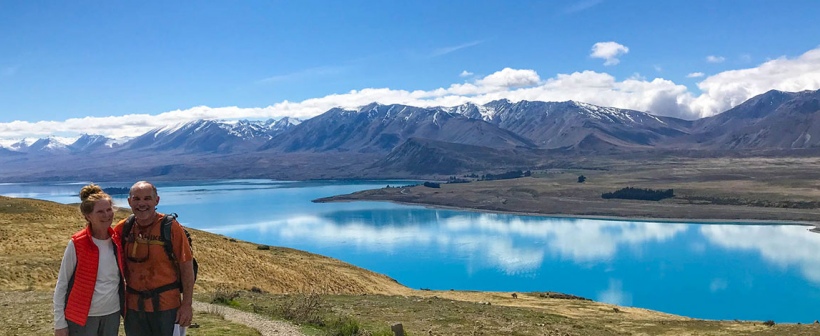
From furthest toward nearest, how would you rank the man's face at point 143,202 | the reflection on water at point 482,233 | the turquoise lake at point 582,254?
the reflection on water at point 482,233 → the turquoise lake at point 582,254 → the man's face at point 143,202

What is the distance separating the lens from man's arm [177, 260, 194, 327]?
7102 millimetres

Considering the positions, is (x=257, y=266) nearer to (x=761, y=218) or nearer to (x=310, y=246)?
(x=310, y=246)

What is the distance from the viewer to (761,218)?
117m

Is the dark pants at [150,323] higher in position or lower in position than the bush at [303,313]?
higher

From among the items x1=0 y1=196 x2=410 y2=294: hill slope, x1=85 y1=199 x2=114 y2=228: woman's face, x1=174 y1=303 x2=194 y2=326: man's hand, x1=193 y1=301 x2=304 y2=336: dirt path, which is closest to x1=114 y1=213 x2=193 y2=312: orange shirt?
x1=174 y1=303 x2=194 y2=326: man's hand

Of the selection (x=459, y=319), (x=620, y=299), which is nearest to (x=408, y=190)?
(x=620, y=299)

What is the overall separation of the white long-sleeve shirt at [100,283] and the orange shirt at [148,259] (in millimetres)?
222

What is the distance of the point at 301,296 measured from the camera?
74.7 ft

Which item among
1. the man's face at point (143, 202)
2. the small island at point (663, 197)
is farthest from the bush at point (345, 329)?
the small island at point (663, 197)

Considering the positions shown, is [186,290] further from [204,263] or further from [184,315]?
[204,263]

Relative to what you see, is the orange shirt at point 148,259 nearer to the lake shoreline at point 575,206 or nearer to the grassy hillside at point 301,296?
the grassy hillside at point 301,296

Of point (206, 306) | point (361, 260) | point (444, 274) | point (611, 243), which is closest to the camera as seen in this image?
point (206, 306)

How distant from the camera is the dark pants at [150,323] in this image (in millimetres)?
7082

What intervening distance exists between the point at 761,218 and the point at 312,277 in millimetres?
112877
